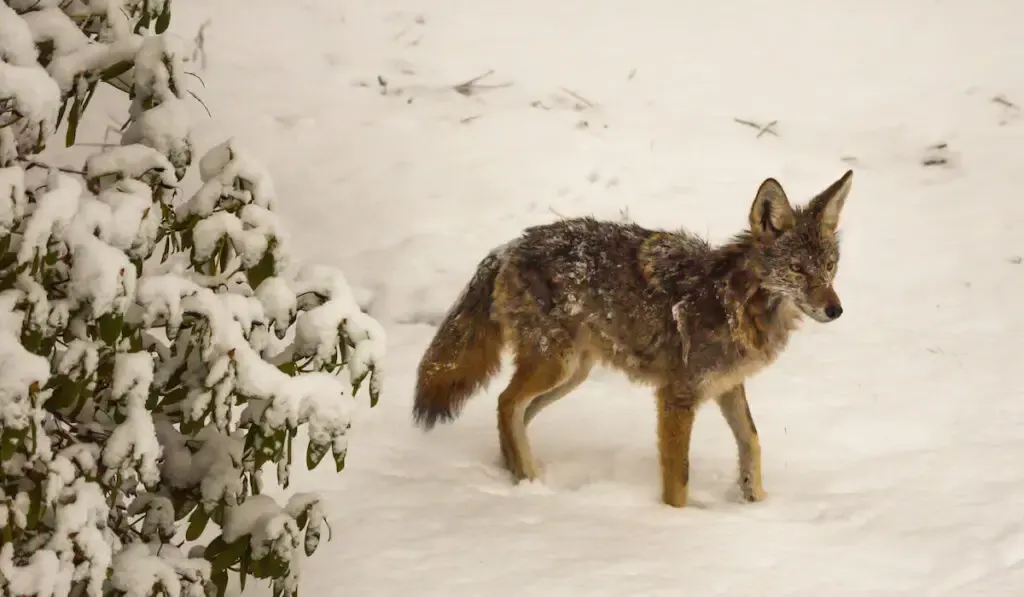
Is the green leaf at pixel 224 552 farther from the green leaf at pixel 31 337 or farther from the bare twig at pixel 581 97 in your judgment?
the bare twig at pixel 581 97

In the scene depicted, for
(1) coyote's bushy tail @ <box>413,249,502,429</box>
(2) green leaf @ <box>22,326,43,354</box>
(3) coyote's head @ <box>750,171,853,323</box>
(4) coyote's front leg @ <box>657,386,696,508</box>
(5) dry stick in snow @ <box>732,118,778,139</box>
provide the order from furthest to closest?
(5) dry stick in snow @ <box>732,118,778,139</box> < (1) coyote's bushy tail @ <box>413,249,502,429</box> < (4) coyote's front leg @ <box>657,386,696,508</box> < (3) coyote's head @ <box>750,171,853,323</box> < (2) green leaf @ <box>22,326,43,354</box>

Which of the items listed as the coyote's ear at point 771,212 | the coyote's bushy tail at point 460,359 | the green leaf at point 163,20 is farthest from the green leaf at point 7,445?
the coyote's ear at point 771,212

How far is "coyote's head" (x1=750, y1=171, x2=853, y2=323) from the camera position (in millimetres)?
3994

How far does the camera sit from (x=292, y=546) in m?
→ 2.49

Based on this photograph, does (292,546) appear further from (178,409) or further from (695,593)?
(695,593)

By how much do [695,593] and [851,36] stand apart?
849 centimetres

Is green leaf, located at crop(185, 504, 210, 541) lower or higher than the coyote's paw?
higher

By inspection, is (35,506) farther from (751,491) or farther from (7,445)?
(751,491)

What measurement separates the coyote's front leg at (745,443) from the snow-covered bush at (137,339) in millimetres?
2414

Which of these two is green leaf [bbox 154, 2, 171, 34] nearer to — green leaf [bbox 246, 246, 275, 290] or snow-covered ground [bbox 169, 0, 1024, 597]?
green leaf [bbox 246, 246, 275, 290]

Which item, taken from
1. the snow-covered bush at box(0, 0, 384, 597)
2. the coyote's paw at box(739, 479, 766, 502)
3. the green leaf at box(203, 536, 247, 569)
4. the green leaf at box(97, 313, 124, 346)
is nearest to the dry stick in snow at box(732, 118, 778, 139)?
the coyote's paw at box(739, 479, 766, 502)

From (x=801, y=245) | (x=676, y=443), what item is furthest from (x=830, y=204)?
(x=676, y=443)

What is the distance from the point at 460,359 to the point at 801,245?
5.82 feet

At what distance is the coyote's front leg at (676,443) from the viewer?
4.16m
